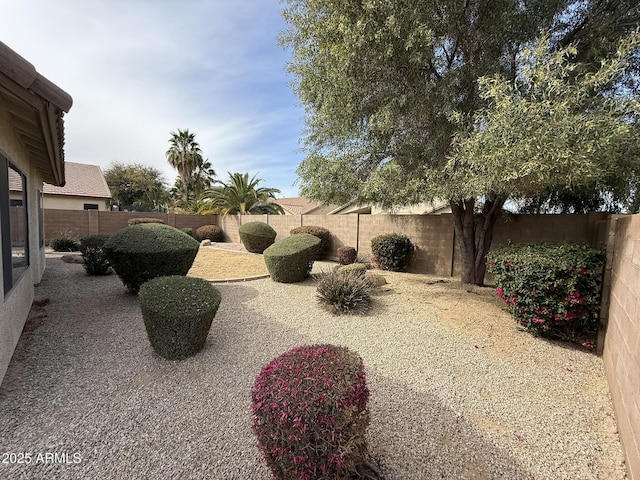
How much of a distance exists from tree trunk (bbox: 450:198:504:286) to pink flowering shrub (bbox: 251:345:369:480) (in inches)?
267

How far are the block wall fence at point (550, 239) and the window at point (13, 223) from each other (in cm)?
632

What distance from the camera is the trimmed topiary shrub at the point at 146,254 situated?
18.6ft

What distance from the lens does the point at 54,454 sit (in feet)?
7.70

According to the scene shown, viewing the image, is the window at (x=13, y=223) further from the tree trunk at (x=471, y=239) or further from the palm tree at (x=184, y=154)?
the palm tree at (x=184, y=154)

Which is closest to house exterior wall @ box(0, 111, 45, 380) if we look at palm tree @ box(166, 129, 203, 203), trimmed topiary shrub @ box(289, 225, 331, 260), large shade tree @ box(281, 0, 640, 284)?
large shade tree @ box(281, 0, 640, 284)

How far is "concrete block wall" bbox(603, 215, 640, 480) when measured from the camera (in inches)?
86.2

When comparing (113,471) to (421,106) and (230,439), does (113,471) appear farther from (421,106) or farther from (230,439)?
(421,106)

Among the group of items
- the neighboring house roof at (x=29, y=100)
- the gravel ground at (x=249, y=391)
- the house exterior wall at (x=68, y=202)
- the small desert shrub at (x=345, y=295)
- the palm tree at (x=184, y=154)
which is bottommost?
the gravel ground at (x=249, y=391)

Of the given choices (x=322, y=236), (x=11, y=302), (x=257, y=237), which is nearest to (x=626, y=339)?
(x=11, y=302)

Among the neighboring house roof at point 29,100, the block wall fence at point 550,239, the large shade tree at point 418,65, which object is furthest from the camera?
the large shade tree at point 418,65

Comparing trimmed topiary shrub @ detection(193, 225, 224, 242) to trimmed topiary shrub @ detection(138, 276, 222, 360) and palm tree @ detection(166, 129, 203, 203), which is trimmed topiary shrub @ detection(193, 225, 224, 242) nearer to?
palm tree @ detection(166, 129, 203, 203)

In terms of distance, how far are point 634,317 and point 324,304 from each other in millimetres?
4404

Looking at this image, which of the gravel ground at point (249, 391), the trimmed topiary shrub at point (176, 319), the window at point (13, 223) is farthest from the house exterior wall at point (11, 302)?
the trimmed topiary shrub at point (176, 319)

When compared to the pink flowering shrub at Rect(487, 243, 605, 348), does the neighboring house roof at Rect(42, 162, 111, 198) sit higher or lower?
higher
